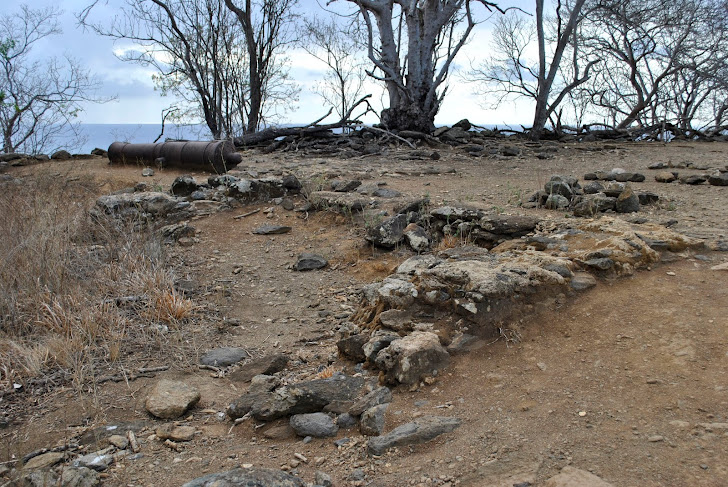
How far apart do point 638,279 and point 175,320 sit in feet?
9.43

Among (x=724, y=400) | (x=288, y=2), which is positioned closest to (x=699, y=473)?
(x=724, y=400)

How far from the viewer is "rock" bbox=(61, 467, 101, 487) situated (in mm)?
2145

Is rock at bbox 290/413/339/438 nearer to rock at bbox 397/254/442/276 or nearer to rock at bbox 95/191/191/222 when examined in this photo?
rock at bbox 397/254/442/276

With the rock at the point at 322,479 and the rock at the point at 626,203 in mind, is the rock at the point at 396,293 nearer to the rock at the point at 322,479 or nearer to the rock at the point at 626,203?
the rock at the point at 322,479

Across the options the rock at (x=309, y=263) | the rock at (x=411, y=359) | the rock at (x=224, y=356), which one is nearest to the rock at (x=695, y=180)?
the rock at (x=309, y=263)

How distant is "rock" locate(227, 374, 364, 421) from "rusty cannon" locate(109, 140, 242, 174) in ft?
19.1

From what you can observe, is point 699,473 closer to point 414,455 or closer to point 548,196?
point 414,455

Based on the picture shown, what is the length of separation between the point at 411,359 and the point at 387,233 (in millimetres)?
2306

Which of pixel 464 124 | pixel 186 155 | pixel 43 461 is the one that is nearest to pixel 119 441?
pixel 43 461

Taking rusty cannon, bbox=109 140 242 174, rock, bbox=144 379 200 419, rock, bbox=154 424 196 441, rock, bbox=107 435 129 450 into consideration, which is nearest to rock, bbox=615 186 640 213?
rock, bbox=144 379 200 419

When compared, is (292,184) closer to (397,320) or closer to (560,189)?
(560,189)

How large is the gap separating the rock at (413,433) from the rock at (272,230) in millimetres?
3829

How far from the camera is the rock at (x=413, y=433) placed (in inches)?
89.0

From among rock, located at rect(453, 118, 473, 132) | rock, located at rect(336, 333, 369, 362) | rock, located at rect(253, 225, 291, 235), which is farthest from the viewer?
rock, located at rect(453, 118, 473, 132)
